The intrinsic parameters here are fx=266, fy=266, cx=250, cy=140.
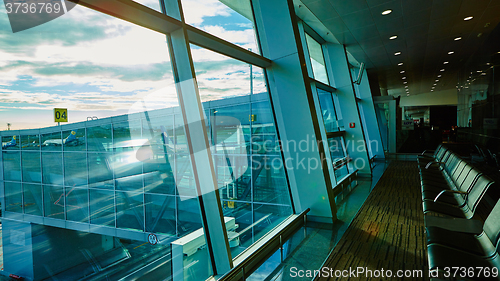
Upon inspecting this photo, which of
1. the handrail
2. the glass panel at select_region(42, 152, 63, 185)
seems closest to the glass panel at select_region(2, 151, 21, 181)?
the glass panel at select_region(42, 152, 63, 185)

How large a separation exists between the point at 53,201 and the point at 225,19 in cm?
271

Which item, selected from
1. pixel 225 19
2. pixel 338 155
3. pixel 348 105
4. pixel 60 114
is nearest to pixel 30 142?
pixel 60 114

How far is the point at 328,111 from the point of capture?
25.5ft

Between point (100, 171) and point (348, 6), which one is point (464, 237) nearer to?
point (100, 171)

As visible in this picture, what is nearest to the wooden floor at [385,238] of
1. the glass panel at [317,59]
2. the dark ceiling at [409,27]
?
the glass panel at [317,59]

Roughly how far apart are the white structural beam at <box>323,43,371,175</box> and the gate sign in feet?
24.6

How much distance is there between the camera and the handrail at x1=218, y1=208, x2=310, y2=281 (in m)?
2.50

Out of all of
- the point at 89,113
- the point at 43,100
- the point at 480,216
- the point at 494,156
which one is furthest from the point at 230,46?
the point at 494,156

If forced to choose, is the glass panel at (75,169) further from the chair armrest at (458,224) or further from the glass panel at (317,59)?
the glass panel at (317,59)

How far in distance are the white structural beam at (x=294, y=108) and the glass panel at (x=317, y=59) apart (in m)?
3.11

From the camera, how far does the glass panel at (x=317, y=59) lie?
6.95 metres

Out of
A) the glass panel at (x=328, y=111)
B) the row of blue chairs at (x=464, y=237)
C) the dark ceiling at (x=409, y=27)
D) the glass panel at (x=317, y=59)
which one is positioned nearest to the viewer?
the row of blue chairs at (x=464, y=237)

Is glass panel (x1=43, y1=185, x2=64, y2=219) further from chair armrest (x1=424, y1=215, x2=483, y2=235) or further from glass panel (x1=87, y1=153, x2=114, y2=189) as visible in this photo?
chair armrest (x1=424, y1=215, x2=483, y2=235)

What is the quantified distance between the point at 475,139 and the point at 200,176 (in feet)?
25.5
